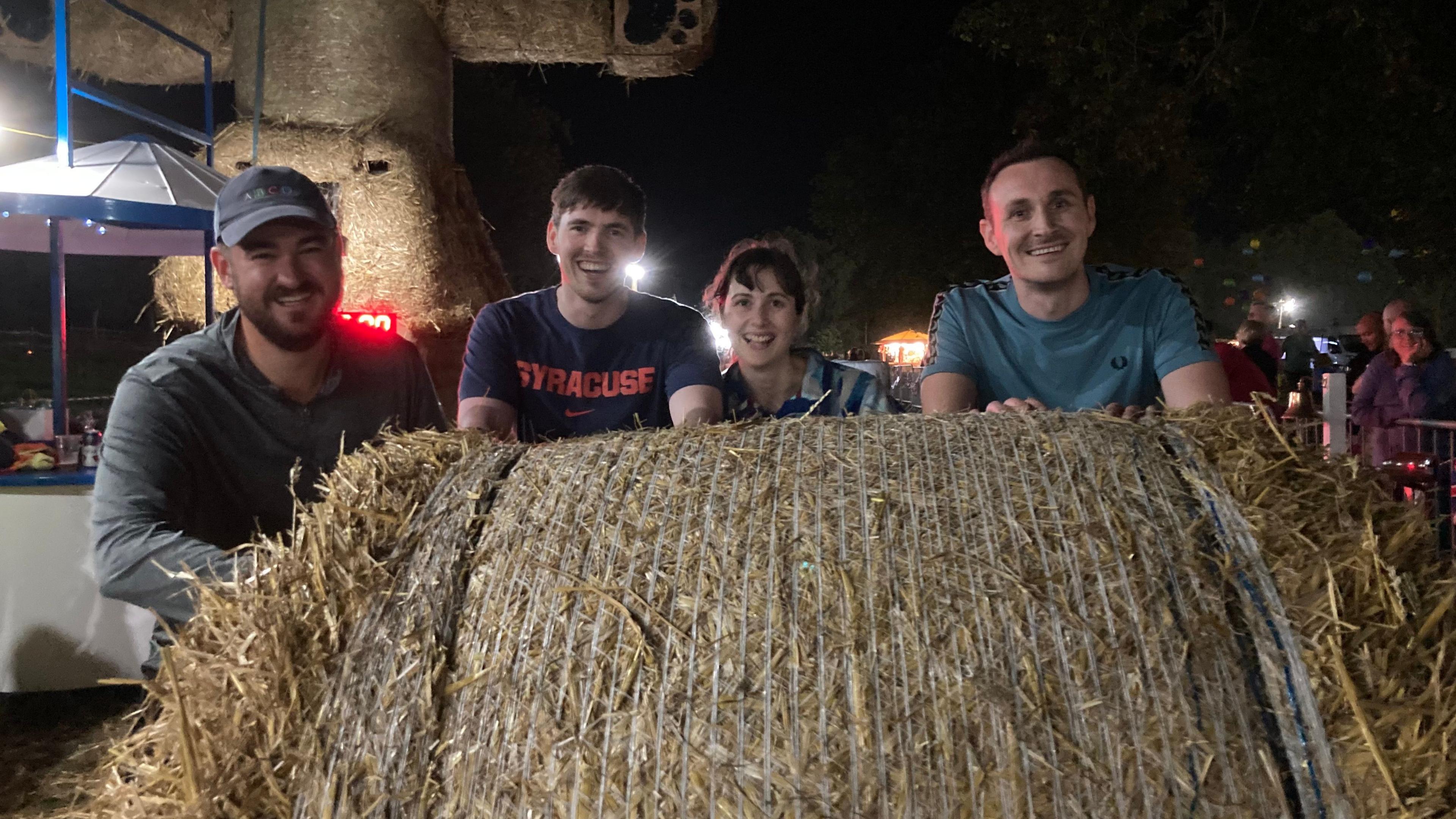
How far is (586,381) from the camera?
8.91ft

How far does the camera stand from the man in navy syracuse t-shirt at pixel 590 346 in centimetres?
268

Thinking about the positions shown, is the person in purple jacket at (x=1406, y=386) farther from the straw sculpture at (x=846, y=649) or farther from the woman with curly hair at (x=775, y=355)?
the straw sculpture at (x=846, y=649)

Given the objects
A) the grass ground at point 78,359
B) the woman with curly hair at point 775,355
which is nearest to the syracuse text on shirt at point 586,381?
the woman with curly hair at point 775,355

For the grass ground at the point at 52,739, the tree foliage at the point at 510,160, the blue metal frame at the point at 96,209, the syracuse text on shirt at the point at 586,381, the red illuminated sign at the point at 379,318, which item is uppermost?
the tree foliage at the point at 510,160

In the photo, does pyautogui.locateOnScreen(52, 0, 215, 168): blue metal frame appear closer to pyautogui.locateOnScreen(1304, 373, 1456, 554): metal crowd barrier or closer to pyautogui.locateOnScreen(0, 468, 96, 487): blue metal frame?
pyautogui.locateOnScreen(0, 468, 96, 487): blue metal frame

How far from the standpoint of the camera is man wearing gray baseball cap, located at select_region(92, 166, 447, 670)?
7.46 ft

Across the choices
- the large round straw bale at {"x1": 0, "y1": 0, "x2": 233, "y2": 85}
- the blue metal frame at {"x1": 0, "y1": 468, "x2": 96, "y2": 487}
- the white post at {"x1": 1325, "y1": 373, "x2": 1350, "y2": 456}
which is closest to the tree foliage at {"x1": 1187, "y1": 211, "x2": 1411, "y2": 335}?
the white post at {"x1": 1325, "y1": 373, "x2": 1350, "y2": 456}

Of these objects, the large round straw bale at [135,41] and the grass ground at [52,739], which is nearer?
the grass ground at [52,739]

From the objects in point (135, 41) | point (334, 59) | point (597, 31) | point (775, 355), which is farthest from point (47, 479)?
point (135, 41)

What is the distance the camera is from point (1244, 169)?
694 inches

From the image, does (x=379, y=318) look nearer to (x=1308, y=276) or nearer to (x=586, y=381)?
(x=586, y=381)

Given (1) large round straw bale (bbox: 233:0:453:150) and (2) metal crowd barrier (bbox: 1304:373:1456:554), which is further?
(1) large round straw bale (bbox: 233:0:453:150)

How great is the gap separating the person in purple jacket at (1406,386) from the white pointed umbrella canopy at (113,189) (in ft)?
28.2

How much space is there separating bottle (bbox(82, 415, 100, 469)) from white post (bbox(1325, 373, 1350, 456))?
24.9ft
